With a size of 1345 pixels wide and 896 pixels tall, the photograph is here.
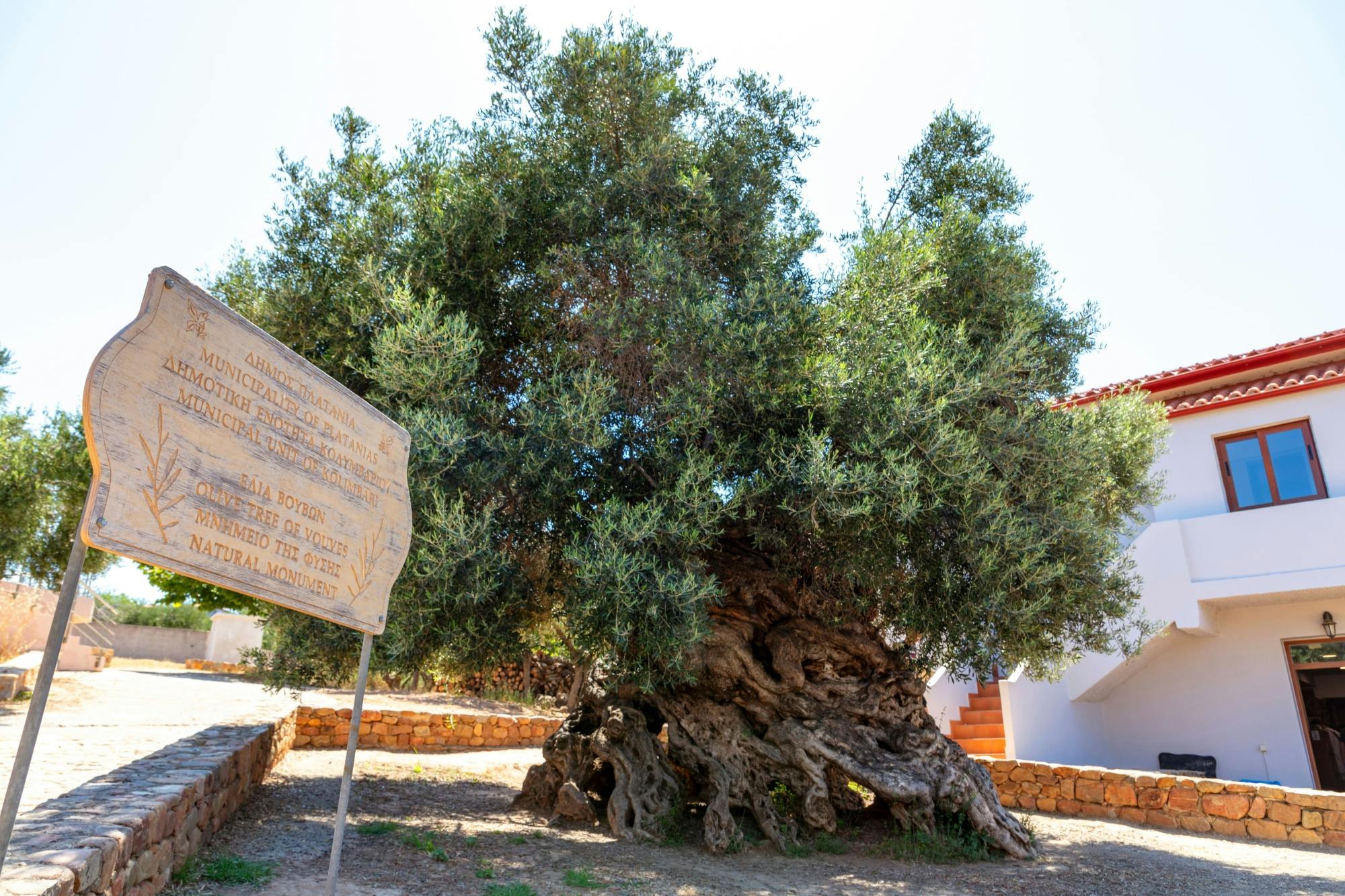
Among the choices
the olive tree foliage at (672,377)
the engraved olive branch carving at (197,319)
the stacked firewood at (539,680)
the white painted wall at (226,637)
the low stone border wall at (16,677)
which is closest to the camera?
the engraved olive branch carving at (197,319)

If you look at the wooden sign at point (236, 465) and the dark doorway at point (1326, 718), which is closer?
the wooden sign at point (236, 465)

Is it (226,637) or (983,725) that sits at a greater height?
(226,637)

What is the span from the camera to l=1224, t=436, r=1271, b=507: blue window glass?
1213cm

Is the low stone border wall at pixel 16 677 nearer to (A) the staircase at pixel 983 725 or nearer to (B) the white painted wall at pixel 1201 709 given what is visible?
(A) the staircase at pixel 983 725

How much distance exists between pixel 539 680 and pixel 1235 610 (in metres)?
14.1

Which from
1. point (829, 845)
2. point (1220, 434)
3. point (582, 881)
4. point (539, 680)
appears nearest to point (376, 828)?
point (582, 881)

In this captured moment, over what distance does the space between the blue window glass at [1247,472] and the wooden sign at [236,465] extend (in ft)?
42.2

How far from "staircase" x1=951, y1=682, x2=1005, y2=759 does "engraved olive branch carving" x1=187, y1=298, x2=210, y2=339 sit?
37.5ft

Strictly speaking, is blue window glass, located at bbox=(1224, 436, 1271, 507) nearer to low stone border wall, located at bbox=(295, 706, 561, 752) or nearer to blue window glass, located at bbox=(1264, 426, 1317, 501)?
blue window glass, located at bbox=(1264, 426, 1317, 501)

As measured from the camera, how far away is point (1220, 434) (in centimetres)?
1262

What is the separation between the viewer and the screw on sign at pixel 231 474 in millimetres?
2869

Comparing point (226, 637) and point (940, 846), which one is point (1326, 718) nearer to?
point (940, 846)

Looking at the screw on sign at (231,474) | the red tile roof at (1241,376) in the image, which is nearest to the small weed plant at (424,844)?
the screw on sign at (231,474)

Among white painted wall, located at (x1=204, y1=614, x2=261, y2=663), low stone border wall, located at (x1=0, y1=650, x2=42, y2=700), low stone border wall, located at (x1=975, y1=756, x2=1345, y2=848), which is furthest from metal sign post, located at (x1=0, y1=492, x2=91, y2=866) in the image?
white painted wall, located at (x1=204, y1=614, x2=261, y2=663)
